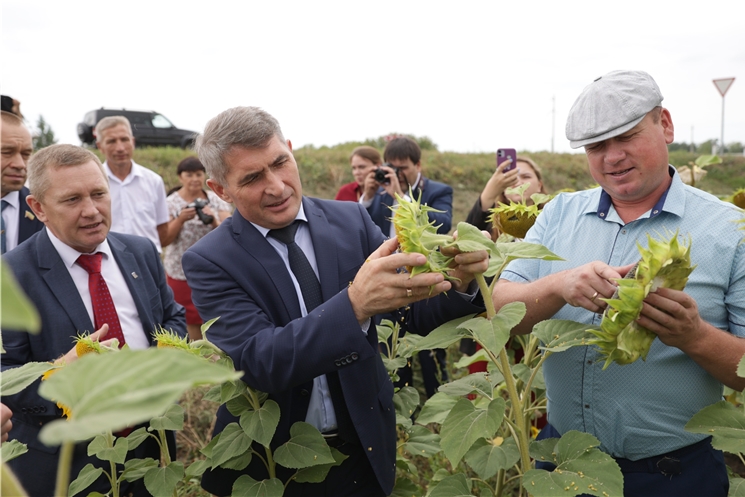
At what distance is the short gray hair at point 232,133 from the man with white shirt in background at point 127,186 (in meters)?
3.07

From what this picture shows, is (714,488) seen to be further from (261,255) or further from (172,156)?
(172,156)

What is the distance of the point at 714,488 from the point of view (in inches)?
65.4

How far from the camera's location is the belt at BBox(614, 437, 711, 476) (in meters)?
1.64

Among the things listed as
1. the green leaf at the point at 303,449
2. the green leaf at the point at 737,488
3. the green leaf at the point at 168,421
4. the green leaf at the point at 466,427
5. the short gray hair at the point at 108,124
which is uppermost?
the short gray hair at the point at 108,124

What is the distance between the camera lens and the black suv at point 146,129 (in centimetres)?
1861

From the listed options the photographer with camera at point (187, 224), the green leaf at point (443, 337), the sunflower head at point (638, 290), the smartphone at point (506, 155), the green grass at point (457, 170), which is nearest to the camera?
the sunflower head at point (638, 290)

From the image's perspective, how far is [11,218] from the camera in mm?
3146

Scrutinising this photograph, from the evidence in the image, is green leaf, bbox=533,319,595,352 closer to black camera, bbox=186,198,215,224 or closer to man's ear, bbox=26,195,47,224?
man's ear, bbox=26,195,47,224

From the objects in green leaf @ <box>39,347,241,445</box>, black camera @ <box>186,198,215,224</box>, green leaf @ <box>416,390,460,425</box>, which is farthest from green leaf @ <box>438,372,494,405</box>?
black camera @ <box>186,198,215,224</box>

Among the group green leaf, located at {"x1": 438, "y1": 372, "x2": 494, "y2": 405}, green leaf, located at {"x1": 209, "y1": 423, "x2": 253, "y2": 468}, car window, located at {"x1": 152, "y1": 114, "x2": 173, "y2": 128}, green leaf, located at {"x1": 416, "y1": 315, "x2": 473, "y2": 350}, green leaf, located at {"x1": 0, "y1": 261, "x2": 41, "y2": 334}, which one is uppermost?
car window, located at {"x1": 152, "y1": 114, "x2": 173, "y2": 128}

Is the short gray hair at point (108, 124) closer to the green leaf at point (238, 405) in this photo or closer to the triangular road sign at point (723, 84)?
the green leaf at point (238, 405)

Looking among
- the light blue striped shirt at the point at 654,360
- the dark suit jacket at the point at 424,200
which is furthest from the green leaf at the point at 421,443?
the dark suit jacket at the point at 424,200

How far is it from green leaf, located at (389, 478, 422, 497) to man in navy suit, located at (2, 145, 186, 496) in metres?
0.97

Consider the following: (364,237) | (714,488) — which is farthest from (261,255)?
(714,488)
